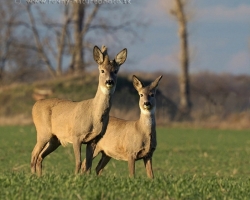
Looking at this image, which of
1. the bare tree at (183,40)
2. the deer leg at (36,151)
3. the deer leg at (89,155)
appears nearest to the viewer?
the deer leg at (89,155)

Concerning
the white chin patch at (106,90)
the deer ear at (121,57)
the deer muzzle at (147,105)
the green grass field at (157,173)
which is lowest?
the green grass field at (157,173)

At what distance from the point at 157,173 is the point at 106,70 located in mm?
5539

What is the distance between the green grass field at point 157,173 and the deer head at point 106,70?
132 centimetres

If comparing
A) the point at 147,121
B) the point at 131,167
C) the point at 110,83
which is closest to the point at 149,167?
the point at 131,167

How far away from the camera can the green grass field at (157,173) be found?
27.7ft

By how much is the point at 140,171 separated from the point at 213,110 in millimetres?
27644

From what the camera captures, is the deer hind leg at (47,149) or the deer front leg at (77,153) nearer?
the deer front leg at (77,153)

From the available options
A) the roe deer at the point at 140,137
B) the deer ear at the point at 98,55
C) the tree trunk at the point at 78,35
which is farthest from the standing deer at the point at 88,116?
the tree trunk at the point at 78,35

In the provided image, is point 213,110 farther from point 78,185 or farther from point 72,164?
point 78,185

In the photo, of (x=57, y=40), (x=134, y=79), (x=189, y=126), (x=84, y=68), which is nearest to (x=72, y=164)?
(x=134, y=79)

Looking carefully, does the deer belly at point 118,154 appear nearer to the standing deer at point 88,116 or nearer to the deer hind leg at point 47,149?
the deer hind leg at point 47,149

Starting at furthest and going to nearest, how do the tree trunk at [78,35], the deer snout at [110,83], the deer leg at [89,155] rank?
the tree trunk at [78,35] < the deer leg at [89,155] < the deer snout at [110,83]

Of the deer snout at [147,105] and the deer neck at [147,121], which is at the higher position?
the deer snout at [147,105]

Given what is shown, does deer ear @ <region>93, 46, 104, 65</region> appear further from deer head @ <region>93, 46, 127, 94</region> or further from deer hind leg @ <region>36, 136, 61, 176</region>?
deer hind leg @ <region>36, 136, 61, 176</region>
